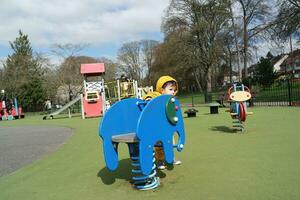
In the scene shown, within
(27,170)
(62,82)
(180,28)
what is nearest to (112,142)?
(27,170)

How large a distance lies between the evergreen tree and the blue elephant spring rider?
1898 inches

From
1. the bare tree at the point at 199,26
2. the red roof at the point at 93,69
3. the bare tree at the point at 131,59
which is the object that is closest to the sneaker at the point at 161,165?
the red roof at the point at 93,69

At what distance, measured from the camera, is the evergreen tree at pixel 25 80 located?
50531mm

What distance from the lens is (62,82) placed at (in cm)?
5394

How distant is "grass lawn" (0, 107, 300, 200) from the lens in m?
4.77

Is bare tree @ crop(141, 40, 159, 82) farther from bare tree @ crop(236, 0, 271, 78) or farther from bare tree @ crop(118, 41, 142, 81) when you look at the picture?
bare tree @ crop(236, 0, 271, 78)

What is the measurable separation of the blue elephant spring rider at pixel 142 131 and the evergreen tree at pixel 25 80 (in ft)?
158

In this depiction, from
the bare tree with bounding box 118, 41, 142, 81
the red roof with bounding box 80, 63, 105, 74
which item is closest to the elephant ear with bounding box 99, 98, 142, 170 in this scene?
the red roof with bounding box 80, 63, 105, 74

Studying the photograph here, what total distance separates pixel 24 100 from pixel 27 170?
170 ft

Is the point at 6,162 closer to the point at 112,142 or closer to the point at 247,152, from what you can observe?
the point at 112,142

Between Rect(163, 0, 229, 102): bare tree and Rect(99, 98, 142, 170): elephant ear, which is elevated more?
Rect(163, 0, 229, 102): bare tree

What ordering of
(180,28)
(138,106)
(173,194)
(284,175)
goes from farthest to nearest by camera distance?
(180,28) → (138,106) → (284,175) → (173,194)

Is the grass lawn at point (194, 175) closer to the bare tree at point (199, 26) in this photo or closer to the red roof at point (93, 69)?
the red roof at point (93, 69)

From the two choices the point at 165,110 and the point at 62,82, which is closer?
the point at 165,110
